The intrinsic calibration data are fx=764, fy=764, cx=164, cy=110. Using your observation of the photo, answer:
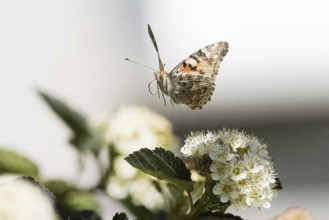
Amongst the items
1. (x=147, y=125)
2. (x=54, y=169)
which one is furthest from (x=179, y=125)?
(x=147, y=125)

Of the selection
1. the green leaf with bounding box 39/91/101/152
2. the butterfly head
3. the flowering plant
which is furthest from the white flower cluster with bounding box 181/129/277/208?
the green leaf with bounding box 39/91/101/152

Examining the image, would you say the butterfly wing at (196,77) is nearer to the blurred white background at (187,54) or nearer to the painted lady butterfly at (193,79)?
the painted lady butterfly at (193,79)

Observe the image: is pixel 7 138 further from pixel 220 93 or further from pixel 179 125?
pixel 220 93

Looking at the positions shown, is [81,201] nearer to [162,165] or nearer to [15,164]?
[15,164]

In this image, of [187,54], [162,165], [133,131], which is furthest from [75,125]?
[187,54]

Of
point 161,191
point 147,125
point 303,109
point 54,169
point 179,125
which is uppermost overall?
point 303,109

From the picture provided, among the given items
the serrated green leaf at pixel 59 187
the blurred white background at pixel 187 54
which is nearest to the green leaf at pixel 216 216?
the serrated green leaf at pixel 59 187

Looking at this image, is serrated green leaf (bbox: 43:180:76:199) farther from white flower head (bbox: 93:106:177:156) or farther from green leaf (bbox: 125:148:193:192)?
green leaf (bbox: 125:148:193:192)
